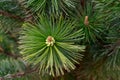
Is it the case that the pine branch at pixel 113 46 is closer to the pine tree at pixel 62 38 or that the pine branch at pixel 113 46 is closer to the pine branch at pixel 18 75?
the pine tree at pixel 62 38

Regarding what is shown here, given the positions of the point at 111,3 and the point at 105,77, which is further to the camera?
the point at 105,77

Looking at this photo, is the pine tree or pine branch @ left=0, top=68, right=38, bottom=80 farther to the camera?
pine branch @ left=0, top=68, right=38, bottom=80

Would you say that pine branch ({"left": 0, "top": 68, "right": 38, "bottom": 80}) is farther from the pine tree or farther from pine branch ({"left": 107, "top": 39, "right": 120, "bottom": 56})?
pine branch ({"left": 107, "top": 39, "right": 120, "bottom": 56})

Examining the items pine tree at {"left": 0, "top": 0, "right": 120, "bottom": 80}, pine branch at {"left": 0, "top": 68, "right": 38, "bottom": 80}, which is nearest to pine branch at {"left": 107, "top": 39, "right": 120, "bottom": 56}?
pine tree at {"left": 0, "top": 0, "right": 120, "bottom": 80}

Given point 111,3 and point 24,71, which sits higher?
point 111,3

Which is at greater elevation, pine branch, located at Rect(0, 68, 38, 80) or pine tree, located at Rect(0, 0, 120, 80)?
pine tree, located at Rect(0, 0, 120, 80)

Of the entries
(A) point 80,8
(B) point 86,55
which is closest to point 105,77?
(B) point 86,55

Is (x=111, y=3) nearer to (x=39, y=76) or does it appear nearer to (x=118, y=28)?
(x=118, y=28)

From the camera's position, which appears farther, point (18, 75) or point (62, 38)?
point (18, 75)
